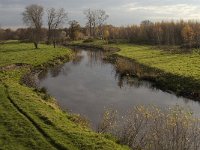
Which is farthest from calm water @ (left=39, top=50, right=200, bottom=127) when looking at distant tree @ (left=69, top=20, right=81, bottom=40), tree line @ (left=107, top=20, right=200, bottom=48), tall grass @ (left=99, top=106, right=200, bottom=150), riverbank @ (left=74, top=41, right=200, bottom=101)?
distant tree @ (left=69, top=20, right=81, bottom=40)

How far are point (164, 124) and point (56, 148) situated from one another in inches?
308

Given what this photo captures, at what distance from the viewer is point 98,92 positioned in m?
40.3

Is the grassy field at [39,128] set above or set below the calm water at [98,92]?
above

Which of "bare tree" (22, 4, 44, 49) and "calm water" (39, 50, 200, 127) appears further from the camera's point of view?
"bare tree" (22, 4, 44, 49)

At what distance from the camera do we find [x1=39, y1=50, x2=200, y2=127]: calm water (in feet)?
109

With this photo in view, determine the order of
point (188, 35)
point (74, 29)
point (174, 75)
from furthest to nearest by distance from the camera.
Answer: point (74, 29) → point (188, 35) → point (174, 75)

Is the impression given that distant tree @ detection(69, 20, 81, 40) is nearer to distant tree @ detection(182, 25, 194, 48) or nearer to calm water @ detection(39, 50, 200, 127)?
distant tree @ detection(182, 25, 194, 48)

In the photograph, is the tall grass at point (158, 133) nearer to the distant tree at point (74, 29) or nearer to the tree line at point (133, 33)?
the tree line at point (133, 33)

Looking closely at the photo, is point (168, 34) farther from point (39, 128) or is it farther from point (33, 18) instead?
point (39, 128)

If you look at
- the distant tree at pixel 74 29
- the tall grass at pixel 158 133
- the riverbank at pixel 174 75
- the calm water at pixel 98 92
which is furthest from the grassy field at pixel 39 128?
the distant tree at pixel 74 29

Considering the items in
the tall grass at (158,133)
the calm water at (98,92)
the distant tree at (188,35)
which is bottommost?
the calm water at (98,92)

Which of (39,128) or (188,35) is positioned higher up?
(188,35)

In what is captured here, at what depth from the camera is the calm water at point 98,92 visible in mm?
33219

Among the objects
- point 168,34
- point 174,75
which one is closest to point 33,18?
point 168,34
